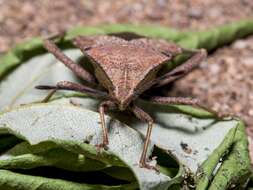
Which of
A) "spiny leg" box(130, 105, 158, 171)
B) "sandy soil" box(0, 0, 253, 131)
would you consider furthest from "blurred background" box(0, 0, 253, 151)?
"spiny leg" box(130, 105, 158, 171)

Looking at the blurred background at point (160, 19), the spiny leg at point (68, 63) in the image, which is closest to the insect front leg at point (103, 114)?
the spiny leg at point (68, 63)

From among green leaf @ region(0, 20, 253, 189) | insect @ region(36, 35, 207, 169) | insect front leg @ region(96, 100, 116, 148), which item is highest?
insect @ region(36, 35, 207, 169)

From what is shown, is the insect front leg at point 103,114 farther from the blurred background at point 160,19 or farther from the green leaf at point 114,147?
the blurred background at point 160,19

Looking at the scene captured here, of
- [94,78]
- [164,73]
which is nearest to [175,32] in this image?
[164,73]

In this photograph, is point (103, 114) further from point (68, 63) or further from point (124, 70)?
point (68, 63)

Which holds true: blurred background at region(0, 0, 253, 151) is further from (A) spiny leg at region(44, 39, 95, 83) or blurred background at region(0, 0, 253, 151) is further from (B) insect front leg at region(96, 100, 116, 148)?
(B) insect front leg at region(96, 100, 116, 148)

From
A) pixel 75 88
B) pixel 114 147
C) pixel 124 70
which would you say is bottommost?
pixel 114 147

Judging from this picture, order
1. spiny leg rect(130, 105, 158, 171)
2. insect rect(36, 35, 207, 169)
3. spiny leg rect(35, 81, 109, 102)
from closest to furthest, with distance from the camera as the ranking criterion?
spiny leg rect(130, 105, 158, 171)
insect rect(36, 35, 207, 169)
spiny leg rect(35, 81, 109, 102)

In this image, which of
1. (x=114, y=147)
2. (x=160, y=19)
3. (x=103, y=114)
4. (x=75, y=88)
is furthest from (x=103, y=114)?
(x=160, y=19)
